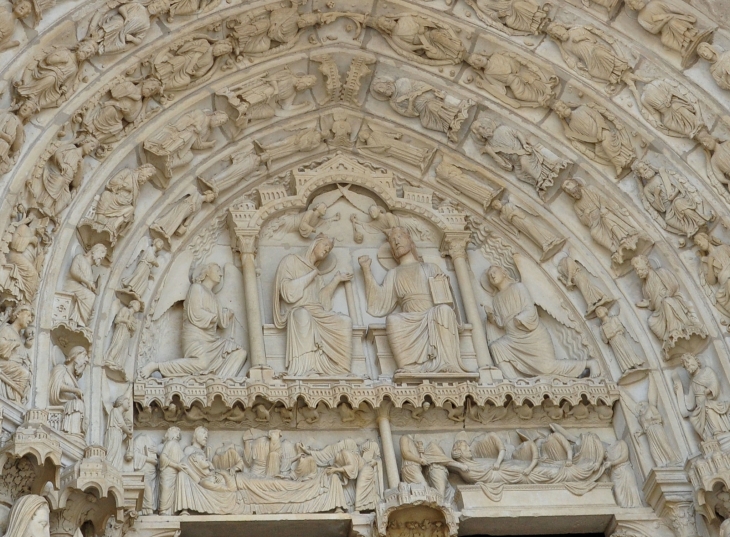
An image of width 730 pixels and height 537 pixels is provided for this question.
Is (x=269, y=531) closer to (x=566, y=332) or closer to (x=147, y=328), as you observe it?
(x=147, y=328)

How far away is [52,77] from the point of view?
8.21 meters

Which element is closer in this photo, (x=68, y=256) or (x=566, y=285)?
(x=68, y=256)

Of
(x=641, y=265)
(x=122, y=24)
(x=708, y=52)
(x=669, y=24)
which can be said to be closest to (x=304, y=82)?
(x=122, y=24)

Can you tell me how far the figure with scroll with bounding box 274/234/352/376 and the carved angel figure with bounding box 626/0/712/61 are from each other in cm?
319

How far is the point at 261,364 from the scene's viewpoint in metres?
8.92

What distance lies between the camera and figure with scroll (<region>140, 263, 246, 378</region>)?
874cm

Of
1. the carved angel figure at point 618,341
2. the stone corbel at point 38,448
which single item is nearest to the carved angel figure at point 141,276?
the stone corbel at point 38,448

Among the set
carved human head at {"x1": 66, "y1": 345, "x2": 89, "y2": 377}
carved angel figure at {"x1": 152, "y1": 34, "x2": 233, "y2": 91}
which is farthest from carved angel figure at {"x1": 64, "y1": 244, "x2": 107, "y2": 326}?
carved angel figure at {"x1": 152, "y1": 34, "x2": 233, "y2": 91}

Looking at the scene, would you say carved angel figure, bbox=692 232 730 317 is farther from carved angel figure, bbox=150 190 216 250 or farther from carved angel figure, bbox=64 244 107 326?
carved angel figure, bbox=64 244 107 326

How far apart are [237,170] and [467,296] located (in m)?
2.24

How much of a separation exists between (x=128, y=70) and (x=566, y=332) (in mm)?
4160

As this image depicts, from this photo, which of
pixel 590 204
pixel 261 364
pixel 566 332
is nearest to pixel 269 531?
pixel 261 364

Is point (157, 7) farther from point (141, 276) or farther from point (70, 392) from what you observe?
point (70, 392)

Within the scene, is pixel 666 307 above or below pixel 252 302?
below
